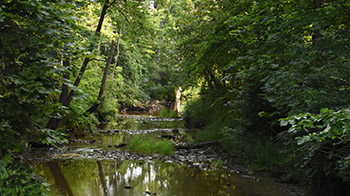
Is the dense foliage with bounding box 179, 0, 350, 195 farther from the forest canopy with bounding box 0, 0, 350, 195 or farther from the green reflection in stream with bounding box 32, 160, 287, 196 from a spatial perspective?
the green reflection in stream with bounding box 32, 160, 287, 196

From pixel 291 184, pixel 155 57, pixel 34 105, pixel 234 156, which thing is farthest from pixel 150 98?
pixel 34 105

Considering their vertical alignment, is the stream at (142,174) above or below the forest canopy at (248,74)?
below

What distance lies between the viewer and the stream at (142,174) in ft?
21.9

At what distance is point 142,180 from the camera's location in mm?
7543

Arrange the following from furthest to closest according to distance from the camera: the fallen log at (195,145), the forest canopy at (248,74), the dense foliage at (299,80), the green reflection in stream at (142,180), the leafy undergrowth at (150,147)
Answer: the fallen log at (195,145) < the leafy undergrowth at (150,147) < the green reflection in stream at (142,180) < the dense foliage at (299,80) < the forest canopy at (248,74)

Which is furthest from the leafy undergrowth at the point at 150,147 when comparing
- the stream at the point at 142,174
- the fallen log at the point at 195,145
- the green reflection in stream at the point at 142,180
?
the green reflection in stream at the point at 142,180

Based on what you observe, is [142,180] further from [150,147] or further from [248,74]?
[248,74]

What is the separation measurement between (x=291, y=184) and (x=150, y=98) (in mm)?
29192

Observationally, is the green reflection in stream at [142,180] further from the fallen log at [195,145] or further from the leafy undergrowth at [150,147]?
the fallen log at [195,145]

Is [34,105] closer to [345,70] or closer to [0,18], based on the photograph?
[0,18]

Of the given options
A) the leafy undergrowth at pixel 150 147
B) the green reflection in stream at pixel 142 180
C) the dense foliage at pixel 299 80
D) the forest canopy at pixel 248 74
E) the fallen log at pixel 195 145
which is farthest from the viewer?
the fallen log at pixel 195 145

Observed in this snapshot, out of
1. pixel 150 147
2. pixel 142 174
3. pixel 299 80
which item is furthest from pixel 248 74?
pixel 150 147

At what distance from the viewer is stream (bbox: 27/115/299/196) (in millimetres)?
6676

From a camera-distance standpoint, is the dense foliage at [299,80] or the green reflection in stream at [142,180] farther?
the green reflection in stream at [142,180]
